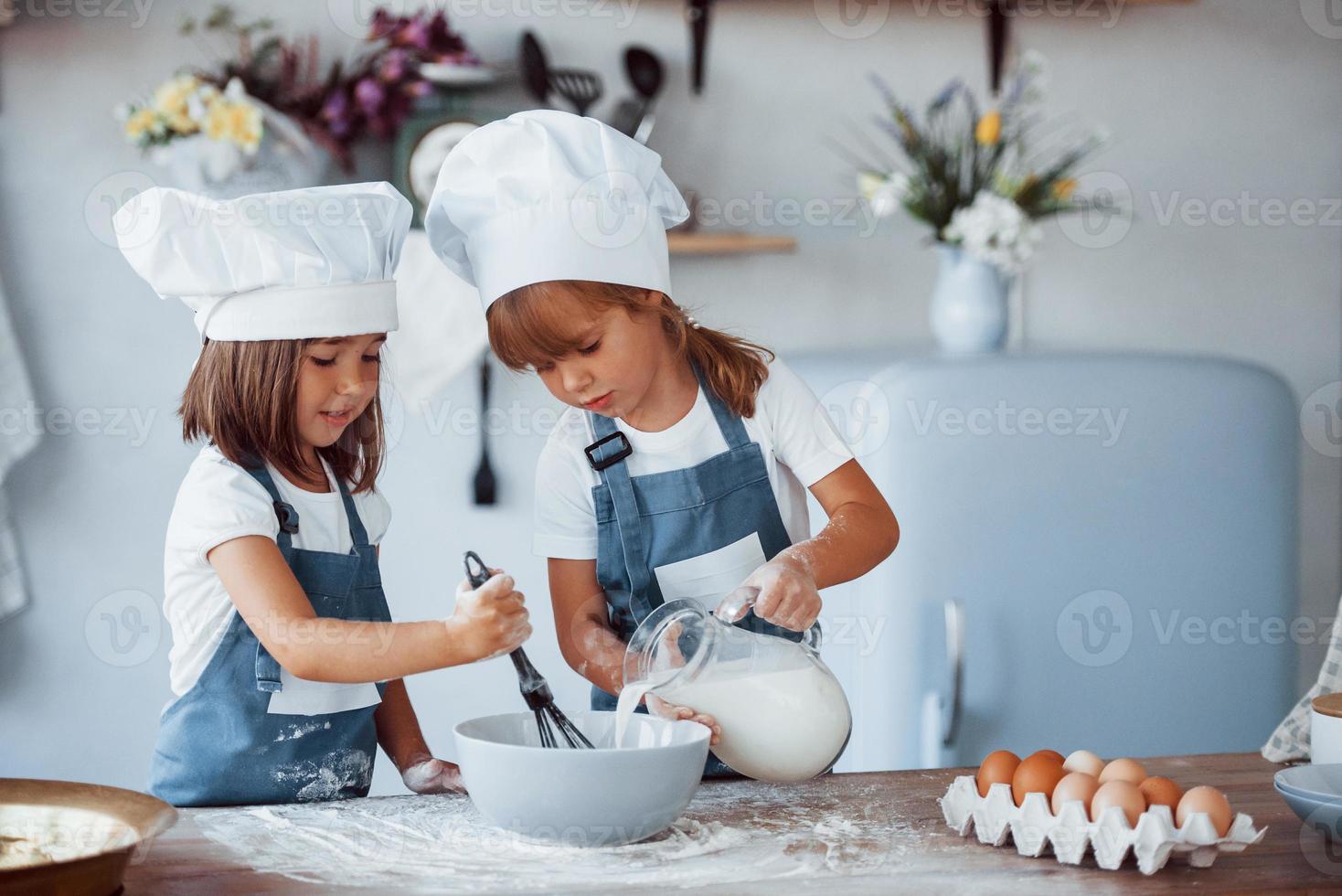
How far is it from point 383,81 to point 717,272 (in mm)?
649

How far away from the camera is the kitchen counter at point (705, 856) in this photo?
756mm

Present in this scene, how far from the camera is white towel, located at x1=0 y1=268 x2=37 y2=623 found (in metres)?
1.94

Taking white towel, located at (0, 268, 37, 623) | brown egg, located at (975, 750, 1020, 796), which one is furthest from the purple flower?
brown egg, located at (975, 750, 1020, 796)

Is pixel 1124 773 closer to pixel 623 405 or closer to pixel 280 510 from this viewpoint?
pixel 623 405

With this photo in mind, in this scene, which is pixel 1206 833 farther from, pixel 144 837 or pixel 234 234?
pixel 234 234

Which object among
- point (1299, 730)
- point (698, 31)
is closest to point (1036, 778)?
point (1299, 730)

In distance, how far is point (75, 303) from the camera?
2.04 meters

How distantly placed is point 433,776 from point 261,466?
12.6 inches

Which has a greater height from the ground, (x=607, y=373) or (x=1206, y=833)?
(x=607, y=373)

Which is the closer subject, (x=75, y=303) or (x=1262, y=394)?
(x=1262, y=394)

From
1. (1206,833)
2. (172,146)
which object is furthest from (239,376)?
(172,146)

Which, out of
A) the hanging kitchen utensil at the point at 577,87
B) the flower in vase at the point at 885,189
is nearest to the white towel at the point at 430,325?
the hanging kitchen utensil at the point at 577,87

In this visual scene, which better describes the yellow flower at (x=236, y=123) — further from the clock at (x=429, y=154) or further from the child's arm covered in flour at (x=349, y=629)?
the child's arm covered in flour at (x=349, y=629)

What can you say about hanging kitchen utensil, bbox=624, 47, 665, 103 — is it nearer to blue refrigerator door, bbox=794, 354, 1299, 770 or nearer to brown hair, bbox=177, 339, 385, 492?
blue refrigerator door, bbox=794, 354, 1299, 770
